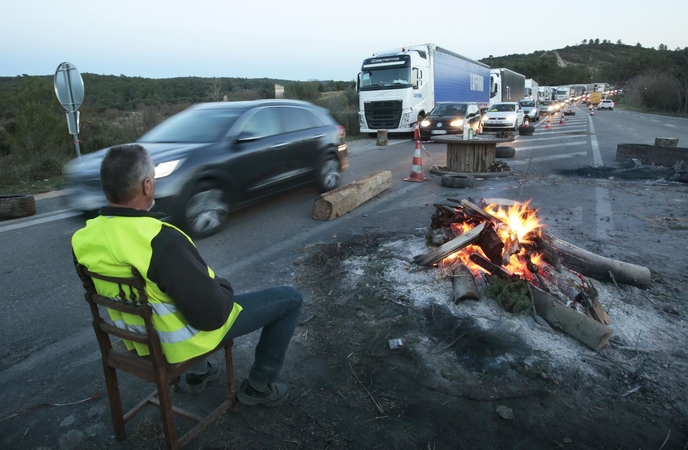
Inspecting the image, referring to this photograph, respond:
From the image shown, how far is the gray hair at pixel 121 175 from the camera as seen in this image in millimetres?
2068

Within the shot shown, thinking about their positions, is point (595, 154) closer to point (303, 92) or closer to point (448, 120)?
point (448, 120)

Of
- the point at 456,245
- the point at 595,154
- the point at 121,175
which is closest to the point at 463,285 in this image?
the point at 456,245

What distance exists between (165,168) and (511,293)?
4.54 metres

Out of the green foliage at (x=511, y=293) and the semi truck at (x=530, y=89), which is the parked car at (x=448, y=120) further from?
the semi truck at (x=530, y=89)

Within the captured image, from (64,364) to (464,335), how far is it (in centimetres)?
315

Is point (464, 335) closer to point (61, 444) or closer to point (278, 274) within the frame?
point (278, 274)

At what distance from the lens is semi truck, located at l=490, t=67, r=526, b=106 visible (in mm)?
34478

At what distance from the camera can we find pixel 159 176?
5656mm

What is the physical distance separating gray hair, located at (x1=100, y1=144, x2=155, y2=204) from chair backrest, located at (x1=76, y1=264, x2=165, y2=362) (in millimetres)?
387

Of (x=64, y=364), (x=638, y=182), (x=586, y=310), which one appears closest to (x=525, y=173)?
(x=638, y=182)

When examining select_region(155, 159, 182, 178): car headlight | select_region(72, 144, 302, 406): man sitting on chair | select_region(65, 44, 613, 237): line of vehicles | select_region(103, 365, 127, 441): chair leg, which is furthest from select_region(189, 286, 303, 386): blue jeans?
select_region(155, 159, 182, 178): car headlight

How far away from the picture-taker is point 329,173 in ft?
29.5

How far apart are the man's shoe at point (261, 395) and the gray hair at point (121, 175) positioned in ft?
4.64

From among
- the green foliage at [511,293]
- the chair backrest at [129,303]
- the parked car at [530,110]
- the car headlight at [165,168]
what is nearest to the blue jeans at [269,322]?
the chair backrest at [129,303]
